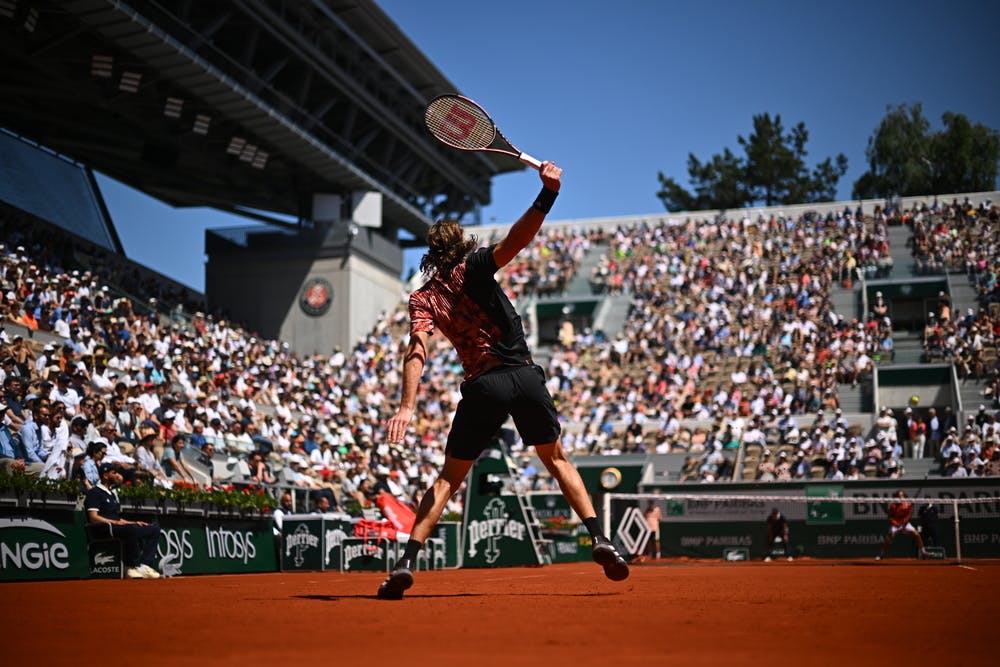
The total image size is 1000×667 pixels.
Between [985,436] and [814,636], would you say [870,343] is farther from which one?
[814,636]

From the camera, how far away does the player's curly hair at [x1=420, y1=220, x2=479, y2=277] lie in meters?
6.89

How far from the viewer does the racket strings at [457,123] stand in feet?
25.1

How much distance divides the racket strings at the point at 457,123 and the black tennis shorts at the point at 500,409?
1771 millimetres

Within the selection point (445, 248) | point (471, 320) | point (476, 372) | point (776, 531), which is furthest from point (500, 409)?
point (776, 531)

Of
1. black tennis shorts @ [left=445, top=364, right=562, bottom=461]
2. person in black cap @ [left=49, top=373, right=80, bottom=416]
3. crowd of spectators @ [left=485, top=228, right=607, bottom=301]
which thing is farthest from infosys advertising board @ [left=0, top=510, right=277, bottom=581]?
crowd of spectators @ [left=485, top=228, right=607, bottom=301]

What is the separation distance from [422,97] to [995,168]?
30031 millimetres

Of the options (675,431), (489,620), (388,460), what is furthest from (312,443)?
(489,620)

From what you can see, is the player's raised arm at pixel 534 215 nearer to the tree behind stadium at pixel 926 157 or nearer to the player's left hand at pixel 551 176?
the player's left hand at pixel 551 176

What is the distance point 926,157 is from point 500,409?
210 feet

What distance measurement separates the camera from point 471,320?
682 centimetres

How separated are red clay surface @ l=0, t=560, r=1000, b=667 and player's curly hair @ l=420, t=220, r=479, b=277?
79.8 inches

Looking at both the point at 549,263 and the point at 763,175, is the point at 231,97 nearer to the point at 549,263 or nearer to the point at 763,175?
the point at 549,263

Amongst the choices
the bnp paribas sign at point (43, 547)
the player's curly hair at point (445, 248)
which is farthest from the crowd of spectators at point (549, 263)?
the player's curly hair at point (445, 248)

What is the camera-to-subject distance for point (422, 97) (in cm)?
4375
